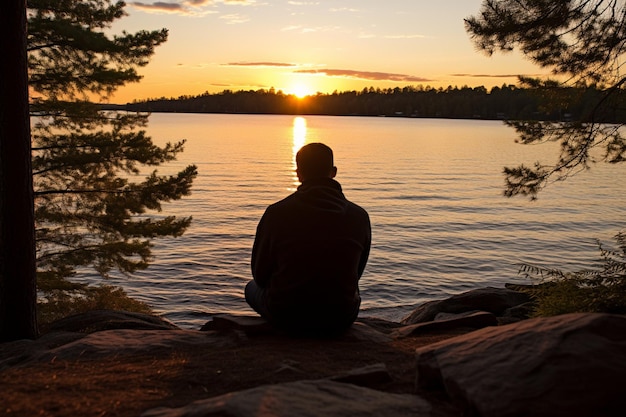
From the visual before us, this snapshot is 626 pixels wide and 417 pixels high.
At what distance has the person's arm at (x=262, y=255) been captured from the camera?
18.3ft

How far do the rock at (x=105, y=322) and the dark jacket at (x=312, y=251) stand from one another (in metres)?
3.27

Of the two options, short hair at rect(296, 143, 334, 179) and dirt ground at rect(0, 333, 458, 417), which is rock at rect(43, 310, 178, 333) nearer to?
dirt ground at rect(0, 333, 458, 417)

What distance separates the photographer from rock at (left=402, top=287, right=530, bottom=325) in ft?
33.4

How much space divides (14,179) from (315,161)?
449 cm

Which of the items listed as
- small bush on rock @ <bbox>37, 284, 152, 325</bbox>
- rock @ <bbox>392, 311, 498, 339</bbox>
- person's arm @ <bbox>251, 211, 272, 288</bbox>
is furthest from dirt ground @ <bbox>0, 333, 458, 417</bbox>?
small bush on rock @ <bbox>37, 284, 152, 325</bbox>

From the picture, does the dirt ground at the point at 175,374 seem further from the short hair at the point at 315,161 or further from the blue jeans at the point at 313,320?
the short hair at the point at 315,161

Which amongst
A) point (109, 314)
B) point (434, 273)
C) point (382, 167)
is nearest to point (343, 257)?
point (109, 314)

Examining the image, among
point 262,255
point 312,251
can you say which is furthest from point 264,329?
point 312,251

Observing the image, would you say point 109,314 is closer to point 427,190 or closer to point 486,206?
point 486,206

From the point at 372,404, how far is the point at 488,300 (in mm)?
7812

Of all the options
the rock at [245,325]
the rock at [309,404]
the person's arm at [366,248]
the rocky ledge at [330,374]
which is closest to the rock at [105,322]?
the rock at [245,325]

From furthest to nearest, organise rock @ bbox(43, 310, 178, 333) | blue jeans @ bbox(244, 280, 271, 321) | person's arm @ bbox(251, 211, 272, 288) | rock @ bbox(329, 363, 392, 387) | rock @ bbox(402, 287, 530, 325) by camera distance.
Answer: rock @ bbox(402, 287, 530, 325)
rock @ bbox(43, 310, 178, 333)
blue jeans @ bbox(244, 280, 271, 321)
person's arm @ bbox(251, 211, 272, 288)
rock @ bbox(329, 363, 392, 387)

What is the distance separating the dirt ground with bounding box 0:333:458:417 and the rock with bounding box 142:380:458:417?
0.45 m

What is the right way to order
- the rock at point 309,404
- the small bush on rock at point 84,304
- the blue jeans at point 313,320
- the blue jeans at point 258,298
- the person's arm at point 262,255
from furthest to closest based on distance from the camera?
the small bush on rock at point 84,304, the blue jeans at point 258,298, the blue jeans at point 313,320, the person's arm at point 262,255, the rock at point 309,404
